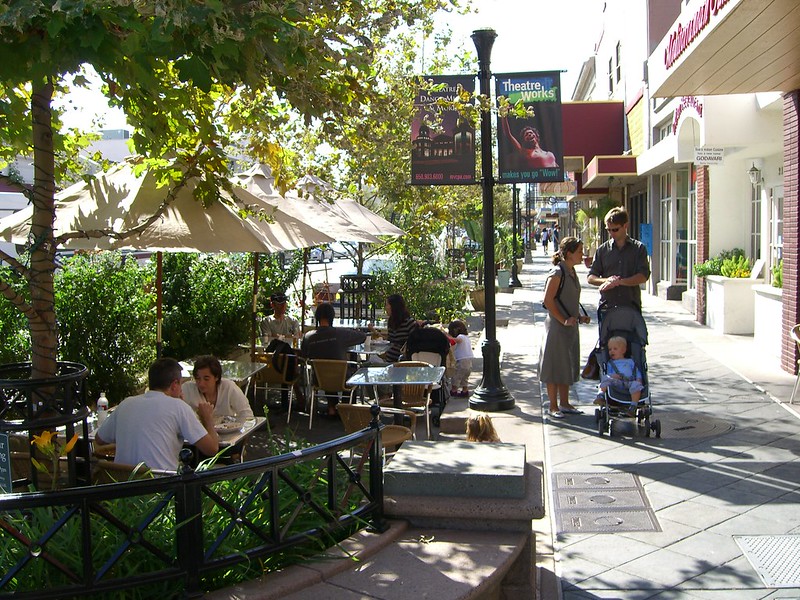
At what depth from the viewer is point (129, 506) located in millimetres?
4027

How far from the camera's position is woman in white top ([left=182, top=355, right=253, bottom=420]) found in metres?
6.75

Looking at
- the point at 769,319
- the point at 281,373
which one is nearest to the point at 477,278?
the point at 769,319

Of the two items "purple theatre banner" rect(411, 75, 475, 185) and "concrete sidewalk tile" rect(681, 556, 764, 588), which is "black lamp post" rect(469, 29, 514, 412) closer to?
"purple theatre banner" rect(411, 75, 475, 185)

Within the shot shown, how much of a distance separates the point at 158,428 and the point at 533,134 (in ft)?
20.1

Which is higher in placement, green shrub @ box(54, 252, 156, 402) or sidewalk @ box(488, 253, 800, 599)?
green shrub @ box(54, 252, 156, 402)

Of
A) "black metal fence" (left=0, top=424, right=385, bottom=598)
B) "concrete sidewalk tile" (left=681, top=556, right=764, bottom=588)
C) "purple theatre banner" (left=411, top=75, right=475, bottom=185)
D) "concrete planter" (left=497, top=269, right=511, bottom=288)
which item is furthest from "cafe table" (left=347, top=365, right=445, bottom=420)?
"concrete planter" (left=497, top=269, right=511, bottom=288)

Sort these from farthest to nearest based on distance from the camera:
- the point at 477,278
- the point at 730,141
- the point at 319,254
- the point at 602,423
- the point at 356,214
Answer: the point at 319,254 < the point at 477,278 < the point at 730,141 < the point at 356,214 < the point at 602,423

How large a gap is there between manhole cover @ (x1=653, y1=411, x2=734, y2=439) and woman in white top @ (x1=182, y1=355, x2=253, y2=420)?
396 cm

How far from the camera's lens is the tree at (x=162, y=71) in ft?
12.8

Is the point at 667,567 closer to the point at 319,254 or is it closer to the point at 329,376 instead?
the point at 329,376

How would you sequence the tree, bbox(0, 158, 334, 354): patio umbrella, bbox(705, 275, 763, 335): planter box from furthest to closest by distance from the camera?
bbox(705, 275, 763, 335): planter box, bbox(0, 158, 334, 354): patio umbrella, the tree

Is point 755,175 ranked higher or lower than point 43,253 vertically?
higher

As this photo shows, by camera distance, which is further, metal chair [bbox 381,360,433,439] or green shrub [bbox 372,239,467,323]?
green shrub [bbox 372,239,467,323]

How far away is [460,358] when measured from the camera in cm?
1038
